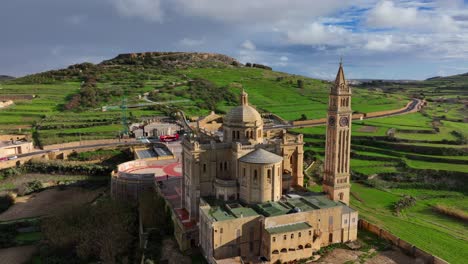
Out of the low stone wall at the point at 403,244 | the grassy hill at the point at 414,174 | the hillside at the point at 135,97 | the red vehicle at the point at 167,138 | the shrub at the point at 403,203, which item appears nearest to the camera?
the low stone wall at the point at 403,244

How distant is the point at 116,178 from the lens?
62.7 meters

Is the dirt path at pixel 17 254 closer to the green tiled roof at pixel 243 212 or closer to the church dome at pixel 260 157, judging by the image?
the green tiled roof at pixel 243 212

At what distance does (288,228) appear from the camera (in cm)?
3759

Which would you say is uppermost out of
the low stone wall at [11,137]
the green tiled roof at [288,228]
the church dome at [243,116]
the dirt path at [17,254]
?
the church dome at [243,116]

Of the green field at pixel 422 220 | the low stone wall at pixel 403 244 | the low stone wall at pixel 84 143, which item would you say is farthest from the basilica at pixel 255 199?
the low stone wall at pixel 84 143

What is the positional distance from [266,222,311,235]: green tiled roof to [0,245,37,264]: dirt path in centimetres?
3218

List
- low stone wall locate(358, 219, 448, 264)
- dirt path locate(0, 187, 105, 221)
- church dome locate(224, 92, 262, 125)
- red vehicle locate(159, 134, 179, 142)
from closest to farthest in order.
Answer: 1. low stone wall locate(358, 219, 448, 264)
2. church dome locate(224, 92, 262, 125)
3. dirt path locate(0, 187, 105, 221)
4. red vehicle locate(159, 134, 179, 142)

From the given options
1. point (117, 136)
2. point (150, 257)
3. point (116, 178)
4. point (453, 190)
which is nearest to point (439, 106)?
point (453, 190)

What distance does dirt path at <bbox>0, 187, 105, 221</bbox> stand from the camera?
6128 centimetres

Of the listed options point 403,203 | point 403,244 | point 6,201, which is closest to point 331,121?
point 403,244

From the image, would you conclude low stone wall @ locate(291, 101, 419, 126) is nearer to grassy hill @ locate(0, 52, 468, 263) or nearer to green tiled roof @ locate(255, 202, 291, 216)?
grassy hill @ locate(0, 52, 468, 263)

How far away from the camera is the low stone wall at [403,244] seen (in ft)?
120

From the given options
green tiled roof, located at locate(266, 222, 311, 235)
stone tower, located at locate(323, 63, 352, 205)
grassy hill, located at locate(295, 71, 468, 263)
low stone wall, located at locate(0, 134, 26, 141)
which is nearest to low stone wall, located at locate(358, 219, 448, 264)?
grassy hill, located at locate(295, 71, 468, 263)

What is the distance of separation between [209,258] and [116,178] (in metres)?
30.1
